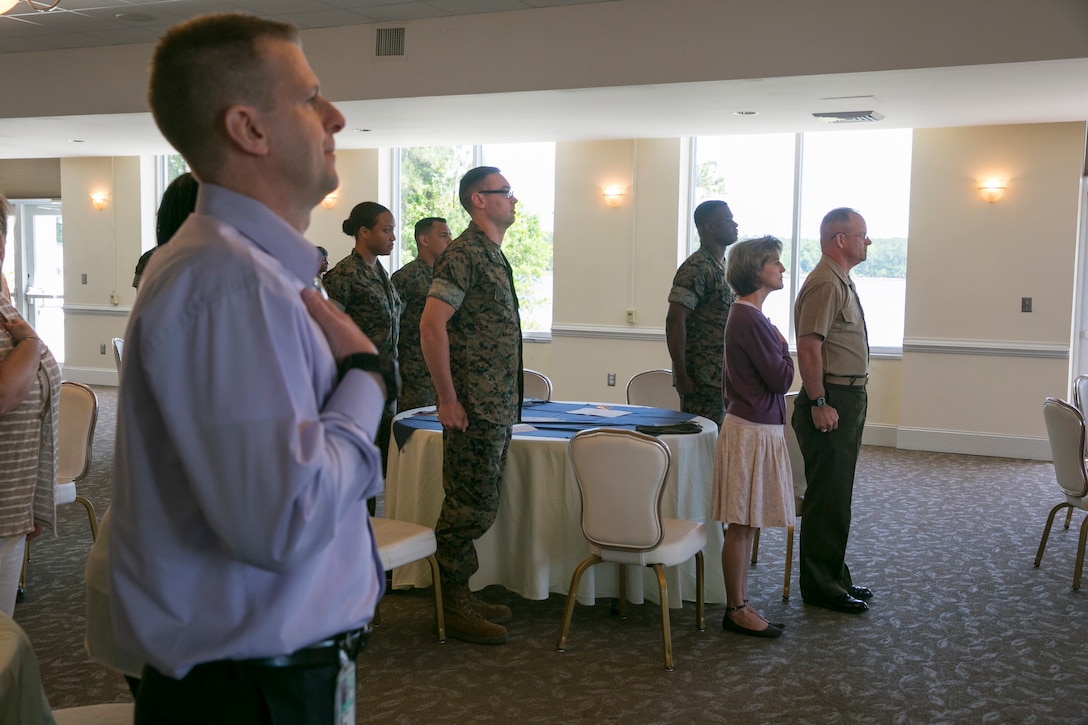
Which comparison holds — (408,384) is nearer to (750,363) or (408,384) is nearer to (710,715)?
(750,363)

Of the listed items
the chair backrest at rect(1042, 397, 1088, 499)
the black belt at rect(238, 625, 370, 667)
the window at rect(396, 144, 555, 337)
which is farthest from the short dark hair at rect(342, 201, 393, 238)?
the window at rect(396, 144, 555, 337)

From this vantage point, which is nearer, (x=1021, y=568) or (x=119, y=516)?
(x=119, y=516)

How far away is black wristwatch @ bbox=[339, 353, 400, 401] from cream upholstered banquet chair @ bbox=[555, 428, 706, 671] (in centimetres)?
241

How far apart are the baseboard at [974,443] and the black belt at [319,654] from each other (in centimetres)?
824

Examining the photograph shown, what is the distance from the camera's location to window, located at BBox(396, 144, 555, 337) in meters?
10.7

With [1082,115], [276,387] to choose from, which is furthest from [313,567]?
Answer: [1082,115]

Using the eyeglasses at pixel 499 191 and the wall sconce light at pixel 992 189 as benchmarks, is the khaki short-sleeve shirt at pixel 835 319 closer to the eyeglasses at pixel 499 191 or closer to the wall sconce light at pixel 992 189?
the eyeglasses at pixel 499 191

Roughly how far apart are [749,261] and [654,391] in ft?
6.71

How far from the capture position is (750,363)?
12.4ft

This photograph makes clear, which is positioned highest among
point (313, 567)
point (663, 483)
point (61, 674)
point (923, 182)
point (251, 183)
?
point (923, 182)

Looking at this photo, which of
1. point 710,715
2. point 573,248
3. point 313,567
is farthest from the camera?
point 573,248

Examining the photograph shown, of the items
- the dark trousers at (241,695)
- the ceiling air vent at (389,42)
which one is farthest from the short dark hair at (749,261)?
the ceiling air vent at (389,42)

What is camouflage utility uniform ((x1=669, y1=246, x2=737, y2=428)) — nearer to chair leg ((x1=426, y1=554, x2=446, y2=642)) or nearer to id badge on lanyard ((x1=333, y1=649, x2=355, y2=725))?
chair leg ((x1=426, y1=554, x2=446, y2=642))

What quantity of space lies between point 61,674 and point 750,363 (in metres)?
2.85
